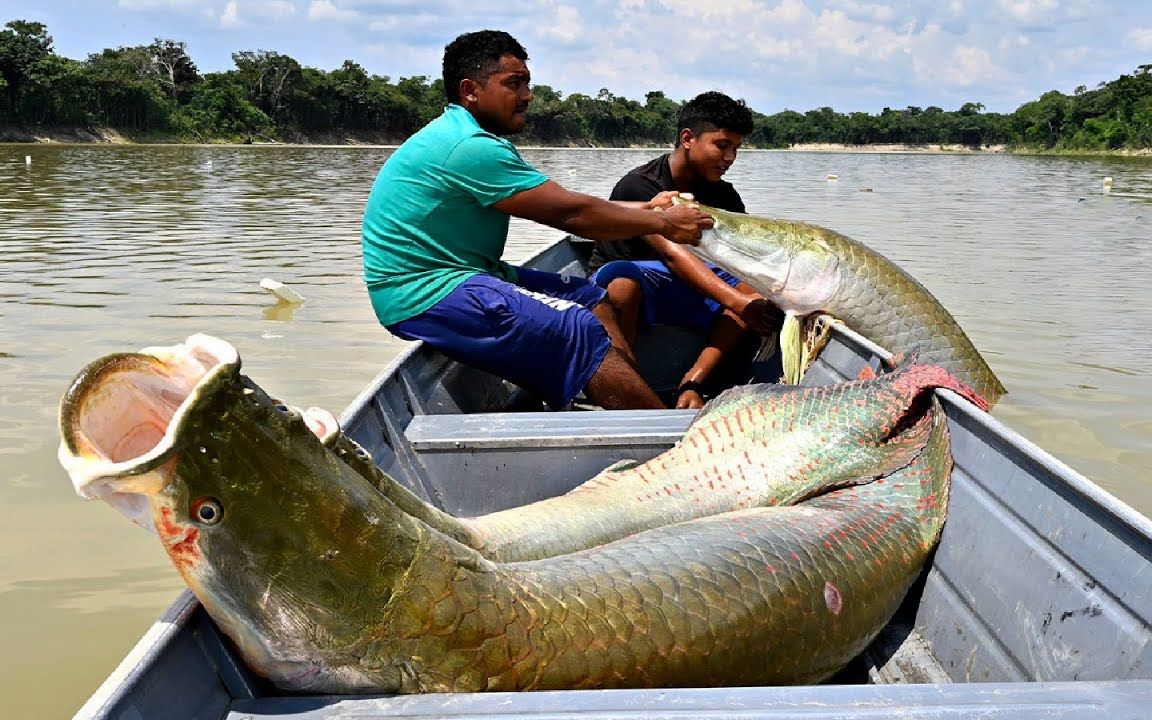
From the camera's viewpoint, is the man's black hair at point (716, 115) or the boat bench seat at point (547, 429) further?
the man's black hair at point (716, 115)

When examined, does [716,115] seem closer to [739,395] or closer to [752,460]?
[739,395]

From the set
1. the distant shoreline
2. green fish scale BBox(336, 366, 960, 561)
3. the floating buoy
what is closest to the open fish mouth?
green fish scale BBox(336, 366, 960, 561)

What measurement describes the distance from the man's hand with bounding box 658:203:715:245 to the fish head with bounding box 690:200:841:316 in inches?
3.0

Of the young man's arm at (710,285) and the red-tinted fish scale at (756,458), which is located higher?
the young man's arm at (710,285)

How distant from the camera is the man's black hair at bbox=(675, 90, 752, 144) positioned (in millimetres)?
4953

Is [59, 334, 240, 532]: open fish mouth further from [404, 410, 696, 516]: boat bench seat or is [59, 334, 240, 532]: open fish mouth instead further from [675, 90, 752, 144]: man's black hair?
[675, 90, 752, 144]: man's black hair

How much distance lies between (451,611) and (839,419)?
5.81 ft

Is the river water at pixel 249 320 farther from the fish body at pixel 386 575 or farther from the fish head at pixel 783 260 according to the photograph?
the fish head at pixel 783 260

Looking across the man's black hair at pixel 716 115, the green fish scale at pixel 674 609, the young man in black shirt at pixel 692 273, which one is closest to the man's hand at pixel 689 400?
the young man in black shirt at pixel 692 273

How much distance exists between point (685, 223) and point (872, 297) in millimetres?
970

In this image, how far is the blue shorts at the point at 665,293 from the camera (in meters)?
4.96

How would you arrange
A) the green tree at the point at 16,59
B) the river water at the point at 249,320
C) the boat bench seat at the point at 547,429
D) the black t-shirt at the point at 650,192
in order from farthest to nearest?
the green tree at the point at 16,59 → the black t-shirt at the point at 650,192 → the river water at the point at 249,320 → the boat bench seat at the point at 547,429

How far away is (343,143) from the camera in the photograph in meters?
70.2

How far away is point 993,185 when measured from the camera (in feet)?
101
